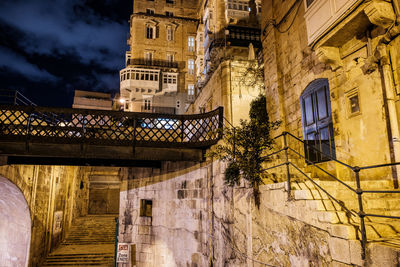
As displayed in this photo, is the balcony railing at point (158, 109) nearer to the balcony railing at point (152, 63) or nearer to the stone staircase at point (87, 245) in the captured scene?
the balcony railing at point (152, 63)

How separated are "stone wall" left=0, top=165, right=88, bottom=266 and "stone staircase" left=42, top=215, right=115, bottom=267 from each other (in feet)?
2.25

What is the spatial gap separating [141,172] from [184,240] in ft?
13.4

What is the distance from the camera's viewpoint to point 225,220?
27.9 feet

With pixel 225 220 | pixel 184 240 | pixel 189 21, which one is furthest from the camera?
pixel 189 21

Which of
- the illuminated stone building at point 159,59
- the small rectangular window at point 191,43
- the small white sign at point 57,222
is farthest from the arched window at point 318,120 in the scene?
the small rectangular window at point 191,43

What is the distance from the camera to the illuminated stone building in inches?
1255

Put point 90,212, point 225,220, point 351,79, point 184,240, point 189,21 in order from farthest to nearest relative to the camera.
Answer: point 189,21 < point 90,212 < point 184,240 < point 225,220 < point 351,79

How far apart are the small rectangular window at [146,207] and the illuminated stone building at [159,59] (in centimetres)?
1989

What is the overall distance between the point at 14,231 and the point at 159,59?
24.7 meters

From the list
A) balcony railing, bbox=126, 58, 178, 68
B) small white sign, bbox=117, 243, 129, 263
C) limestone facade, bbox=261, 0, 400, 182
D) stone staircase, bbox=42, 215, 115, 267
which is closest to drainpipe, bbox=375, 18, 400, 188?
limestone facade, bbox=261, 0, 400, 182

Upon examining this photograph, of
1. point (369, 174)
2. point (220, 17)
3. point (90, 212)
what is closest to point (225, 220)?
point (369, 174)

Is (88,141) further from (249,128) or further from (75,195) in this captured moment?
(75,195)

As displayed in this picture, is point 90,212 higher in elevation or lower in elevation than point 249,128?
lower

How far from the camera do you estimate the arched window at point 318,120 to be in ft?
24.8
